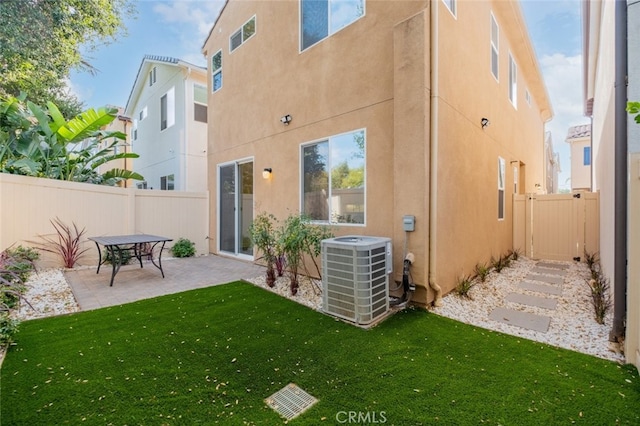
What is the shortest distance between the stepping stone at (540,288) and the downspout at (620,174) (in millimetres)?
2246

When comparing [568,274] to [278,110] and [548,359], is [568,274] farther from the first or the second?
[278,110]

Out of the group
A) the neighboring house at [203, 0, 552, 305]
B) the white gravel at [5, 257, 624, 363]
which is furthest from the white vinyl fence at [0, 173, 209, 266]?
the white gravel at [5, 257, 624, 363]

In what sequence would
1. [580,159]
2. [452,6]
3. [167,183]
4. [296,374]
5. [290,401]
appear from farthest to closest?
[580,159]
[167,183]
[452,6]
[296,374]
[290,401]

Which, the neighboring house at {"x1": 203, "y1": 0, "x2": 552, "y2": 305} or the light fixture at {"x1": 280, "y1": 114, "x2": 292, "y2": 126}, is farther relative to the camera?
the light fixture at {"x1": 280, "y1": 114, "x2": 292, "y2": 126}

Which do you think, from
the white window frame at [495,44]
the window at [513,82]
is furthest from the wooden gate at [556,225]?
the white window frame at [495,44]

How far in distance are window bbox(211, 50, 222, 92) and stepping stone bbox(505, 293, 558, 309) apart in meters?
9.35

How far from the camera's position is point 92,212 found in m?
7.69

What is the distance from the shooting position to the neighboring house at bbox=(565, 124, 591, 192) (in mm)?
17422

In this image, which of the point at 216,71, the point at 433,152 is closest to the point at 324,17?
the point at 433,152

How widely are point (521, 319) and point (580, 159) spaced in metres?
19.0

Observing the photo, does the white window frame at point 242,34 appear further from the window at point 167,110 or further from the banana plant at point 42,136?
the window at point 167,110

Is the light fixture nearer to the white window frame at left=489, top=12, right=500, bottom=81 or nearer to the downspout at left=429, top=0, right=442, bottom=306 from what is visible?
the downspout at left=429, top=0, right=442, bottom=306

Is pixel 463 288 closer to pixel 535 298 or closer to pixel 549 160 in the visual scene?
pixel 535 298

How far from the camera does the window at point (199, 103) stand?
1166 centimetres
